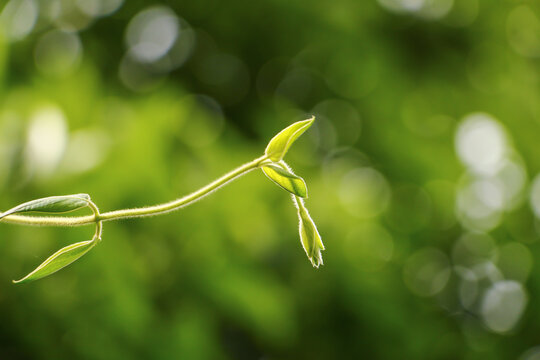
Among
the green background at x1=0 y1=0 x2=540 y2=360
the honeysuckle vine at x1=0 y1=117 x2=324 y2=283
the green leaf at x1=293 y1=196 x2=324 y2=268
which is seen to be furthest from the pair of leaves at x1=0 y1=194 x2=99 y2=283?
the green background at x1=0 y1=0 x2=540 y2=360

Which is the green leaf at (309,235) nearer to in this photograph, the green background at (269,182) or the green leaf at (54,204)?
the green leaf at (54,204)

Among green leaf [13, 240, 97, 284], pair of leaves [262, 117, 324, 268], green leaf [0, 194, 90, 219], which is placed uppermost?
pair of leaves [262, 117, 324, 268]

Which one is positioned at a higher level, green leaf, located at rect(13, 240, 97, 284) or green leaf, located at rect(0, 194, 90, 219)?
green leaf, located at rect(0, 194, 90, 219)

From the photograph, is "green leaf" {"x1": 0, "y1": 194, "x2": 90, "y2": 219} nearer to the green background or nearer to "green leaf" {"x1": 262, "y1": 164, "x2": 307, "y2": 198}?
"green leaf" {"x1": 262, "y1": 164, "x2": 307, "y2": 198}

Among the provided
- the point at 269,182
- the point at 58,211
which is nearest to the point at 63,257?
the point at 58,211

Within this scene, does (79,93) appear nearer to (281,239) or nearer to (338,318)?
(281,239)

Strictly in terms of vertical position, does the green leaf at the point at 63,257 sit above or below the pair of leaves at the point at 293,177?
below

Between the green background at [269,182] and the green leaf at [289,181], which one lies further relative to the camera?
the green background at [269,182]

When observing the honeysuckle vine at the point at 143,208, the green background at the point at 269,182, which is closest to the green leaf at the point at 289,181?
the honeysuckle vine at the point at 143,208

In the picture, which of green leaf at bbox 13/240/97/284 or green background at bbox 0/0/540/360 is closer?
green leaf at bbox 13/240/97/284
